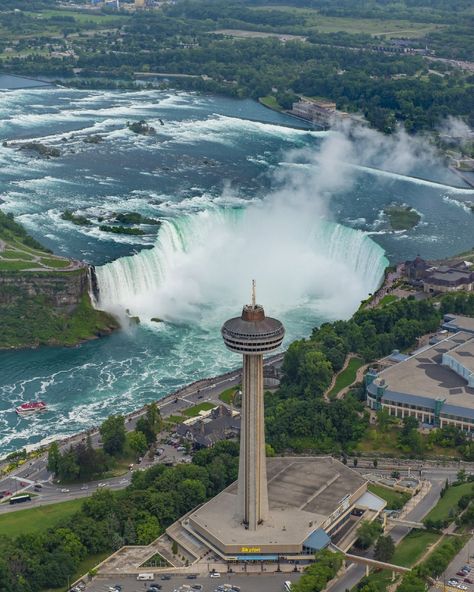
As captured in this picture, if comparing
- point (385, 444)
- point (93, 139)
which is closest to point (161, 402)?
point (385, 444)

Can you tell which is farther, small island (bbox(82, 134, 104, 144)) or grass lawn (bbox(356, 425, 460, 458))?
small island (bbox(82, 134, 104, 144))

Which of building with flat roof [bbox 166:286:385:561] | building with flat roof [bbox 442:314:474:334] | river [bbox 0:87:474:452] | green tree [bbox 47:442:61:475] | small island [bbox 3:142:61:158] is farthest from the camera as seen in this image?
small island [bbox 3:142:61:158]

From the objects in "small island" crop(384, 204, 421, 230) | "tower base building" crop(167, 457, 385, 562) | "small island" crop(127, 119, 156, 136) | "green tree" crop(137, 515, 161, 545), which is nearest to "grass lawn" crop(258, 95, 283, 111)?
"small island" crop(127, 119, 156, 136)

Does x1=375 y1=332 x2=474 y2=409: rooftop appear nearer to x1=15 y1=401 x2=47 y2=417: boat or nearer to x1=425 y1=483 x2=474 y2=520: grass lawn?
x1=425 y1=483 x2=474 y2=520: grass lawn

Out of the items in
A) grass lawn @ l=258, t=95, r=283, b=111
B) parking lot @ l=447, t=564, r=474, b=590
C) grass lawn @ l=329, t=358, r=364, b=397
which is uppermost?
parking lot @ l=447, t=564, r=474, b=590

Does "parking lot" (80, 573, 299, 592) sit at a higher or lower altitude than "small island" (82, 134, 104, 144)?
higher

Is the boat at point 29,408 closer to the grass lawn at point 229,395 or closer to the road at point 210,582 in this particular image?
the grass lawn at point 229,395

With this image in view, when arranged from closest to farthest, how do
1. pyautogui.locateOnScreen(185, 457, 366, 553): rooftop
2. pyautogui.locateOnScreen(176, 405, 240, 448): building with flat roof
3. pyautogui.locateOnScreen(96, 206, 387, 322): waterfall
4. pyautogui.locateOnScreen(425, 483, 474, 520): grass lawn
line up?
1. pyautogui.locateOnScreen(185, 457, 366, 553): rooftop
2. pyautogui.locateOnScreen(425, 483, 474, 520): grass lawn
3. pyautogui.locateOnScreen(176, 405, 240, 448): building with flat roof
4. pyautogui.locateOnScreen(96, 206, 387, 322): waterfall

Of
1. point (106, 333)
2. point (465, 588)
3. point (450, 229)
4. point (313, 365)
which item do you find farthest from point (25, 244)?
point (465, 588)
